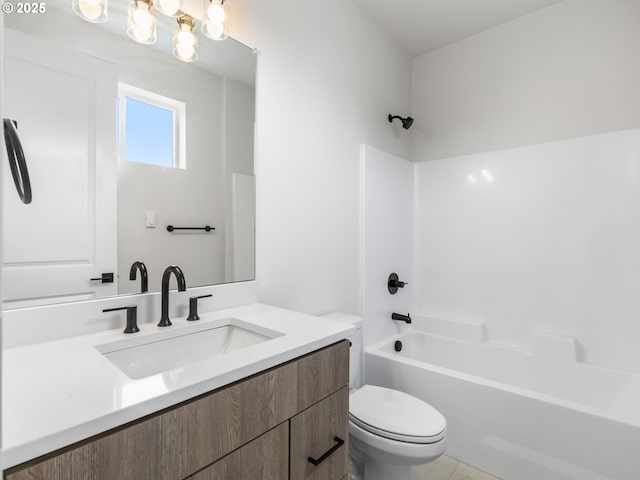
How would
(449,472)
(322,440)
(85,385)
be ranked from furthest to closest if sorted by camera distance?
(449,472) < (322,440) < (85,385)

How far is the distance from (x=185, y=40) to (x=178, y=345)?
1135 mm

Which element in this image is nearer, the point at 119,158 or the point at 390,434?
the point at 119,158

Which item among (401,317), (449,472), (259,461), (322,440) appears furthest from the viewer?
(401,317)

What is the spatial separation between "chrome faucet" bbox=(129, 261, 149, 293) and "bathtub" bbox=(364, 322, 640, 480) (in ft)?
4.65

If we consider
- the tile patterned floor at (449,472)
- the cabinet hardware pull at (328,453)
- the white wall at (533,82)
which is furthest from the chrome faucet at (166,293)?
the white wall at (533,82)

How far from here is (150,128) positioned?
122 centimetres

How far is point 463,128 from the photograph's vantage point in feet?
8.39

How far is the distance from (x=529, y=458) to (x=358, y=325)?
3.33ft

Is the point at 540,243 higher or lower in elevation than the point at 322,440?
higher

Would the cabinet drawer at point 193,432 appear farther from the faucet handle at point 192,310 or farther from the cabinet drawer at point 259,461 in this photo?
the faucet handle at point 192,310

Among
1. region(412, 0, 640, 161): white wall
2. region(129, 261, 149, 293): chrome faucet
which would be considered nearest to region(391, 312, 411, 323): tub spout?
region(412, 0, 640, 161): white wall

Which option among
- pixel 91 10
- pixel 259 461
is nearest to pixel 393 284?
pixel 259 461

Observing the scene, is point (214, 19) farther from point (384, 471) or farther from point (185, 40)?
point (384, 471)

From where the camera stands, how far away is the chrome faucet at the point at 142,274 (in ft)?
3.77
